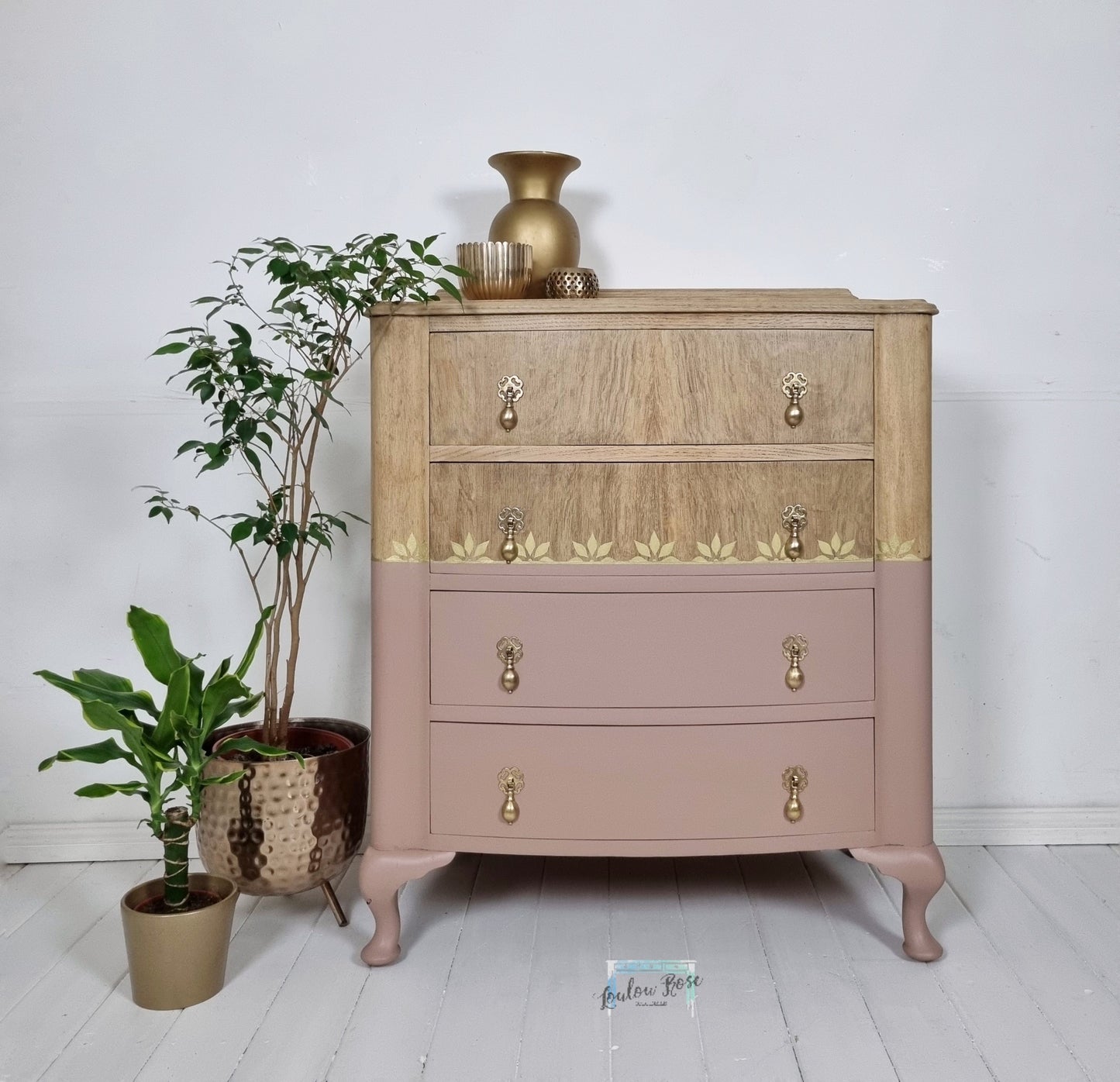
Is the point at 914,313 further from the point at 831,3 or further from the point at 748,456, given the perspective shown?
the point at 831,3

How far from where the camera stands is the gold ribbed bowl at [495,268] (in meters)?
1.80

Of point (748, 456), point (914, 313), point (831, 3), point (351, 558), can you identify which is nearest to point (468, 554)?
point (748, 456)

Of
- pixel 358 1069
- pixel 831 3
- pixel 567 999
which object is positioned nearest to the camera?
pixel 358 1069

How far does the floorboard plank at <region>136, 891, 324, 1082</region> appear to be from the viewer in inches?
59.6

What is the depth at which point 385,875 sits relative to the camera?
177 cm

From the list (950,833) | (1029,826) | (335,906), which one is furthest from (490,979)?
(1029,826)

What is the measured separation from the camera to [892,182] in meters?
2.29

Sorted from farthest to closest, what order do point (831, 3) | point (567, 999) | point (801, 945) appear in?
1. point (831, 3)
2. point (801, 945)
3. point (567, 999)

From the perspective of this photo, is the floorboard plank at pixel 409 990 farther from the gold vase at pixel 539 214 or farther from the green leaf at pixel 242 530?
the gold vase at pixel 539 214

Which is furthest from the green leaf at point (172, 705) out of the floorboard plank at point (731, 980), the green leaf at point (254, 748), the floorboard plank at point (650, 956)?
the floorboard plank at point (731, 980)

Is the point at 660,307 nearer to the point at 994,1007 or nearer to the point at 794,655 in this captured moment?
the point at 794,655

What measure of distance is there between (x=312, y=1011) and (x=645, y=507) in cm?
99

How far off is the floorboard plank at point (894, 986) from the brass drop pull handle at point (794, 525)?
0.74 metres

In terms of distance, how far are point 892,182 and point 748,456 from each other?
0.98 meters
